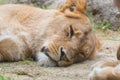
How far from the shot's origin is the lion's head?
132 inches

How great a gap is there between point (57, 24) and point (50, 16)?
0.19 m

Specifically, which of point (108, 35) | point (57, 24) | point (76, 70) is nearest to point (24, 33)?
point (57, 24)

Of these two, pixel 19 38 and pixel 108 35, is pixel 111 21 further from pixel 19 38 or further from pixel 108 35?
pixel 19 38

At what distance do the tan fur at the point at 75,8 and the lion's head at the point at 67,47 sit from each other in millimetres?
169

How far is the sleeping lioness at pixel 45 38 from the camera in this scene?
11.2 ft

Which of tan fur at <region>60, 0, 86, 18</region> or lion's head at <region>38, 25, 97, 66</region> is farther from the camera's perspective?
tan fur at <region>60, 0, 86, 18</region>

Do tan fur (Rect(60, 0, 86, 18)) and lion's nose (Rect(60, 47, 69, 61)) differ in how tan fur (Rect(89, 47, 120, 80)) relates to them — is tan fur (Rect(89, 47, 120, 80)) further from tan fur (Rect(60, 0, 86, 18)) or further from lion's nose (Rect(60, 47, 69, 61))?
tan fur (Rect(60, 0, 86, 18))

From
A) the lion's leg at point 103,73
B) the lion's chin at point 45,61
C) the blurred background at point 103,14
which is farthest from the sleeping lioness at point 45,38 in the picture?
the blurred background at point 103,14

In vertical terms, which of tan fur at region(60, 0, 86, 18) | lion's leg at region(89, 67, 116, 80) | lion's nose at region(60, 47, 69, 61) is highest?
tan fur at region(60, 0, 86, 18)

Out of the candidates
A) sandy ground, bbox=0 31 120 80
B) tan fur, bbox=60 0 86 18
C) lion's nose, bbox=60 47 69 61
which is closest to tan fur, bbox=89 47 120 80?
sandy ground, bbox=0 31 120 80

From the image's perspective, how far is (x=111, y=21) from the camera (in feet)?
19.5

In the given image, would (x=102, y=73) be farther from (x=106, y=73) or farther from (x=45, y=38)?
(x=45, y=38)

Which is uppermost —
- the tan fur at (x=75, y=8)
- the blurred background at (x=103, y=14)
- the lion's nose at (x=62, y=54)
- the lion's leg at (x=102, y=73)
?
the tan fur at (x=75, y=8)

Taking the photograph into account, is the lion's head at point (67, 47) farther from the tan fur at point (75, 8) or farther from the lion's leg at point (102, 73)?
the lion's leg at point (102, 73)
